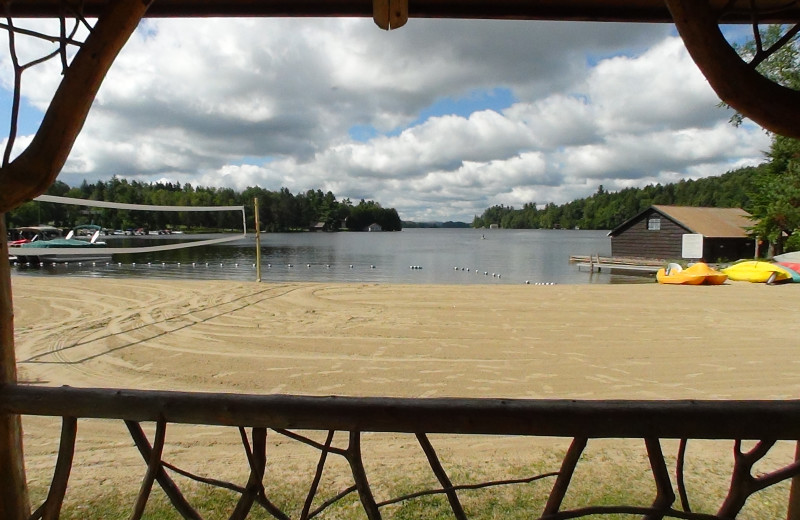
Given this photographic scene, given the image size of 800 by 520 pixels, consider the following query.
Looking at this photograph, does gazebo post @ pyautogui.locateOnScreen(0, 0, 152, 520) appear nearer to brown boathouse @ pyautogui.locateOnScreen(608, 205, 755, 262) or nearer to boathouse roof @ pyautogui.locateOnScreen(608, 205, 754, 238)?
brown boathouse @ pyautogui.locateOnScreen(608, 205, 755, 262)

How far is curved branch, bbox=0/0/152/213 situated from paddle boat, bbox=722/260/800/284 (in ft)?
61.9

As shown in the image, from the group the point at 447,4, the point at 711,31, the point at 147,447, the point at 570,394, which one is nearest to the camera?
the point at 711,31

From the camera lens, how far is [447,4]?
2.15m

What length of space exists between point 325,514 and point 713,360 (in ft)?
18.3

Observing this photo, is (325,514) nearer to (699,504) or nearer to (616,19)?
(699,504)

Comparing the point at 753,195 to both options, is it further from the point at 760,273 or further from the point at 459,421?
the point at 459,421

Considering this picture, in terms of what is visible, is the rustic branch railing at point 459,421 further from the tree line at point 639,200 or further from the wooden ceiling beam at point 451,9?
the tree line at point 639,200

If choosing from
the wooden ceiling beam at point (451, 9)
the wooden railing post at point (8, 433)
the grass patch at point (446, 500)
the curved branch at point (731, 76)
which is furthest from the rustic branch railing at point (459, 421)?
the wooden ceiling beam at point (451, 9)

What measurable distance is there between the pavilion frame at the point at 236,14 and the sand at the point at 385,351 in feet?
5.61

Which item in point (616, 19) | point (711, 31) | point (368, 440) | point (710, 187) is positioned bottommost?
point (368, 440)

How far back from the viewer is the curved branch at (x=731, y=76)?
1371 mm

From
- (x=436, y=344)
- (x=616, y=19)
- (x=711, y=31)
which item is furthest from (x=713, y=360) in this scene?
(x=711, y=31)

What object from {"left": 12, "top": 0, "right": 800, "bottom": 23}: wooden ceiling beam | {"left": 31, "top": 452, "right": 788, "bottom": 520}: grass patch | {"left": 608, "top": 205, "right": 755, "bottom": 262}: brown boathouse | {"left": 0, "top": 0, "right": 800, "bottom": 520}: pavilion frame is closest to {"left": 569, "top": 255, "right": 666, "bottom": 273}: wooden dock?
{"left": 608, "top": 205, "right": 755, "bottom": 262}: brown boathouse

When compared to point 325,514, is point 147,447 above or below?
above
